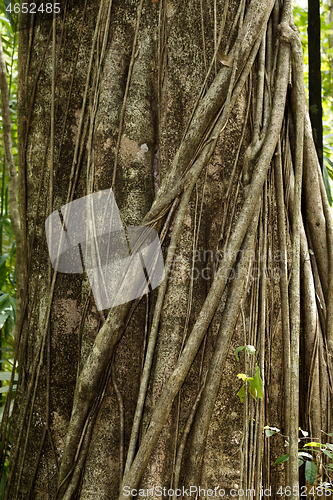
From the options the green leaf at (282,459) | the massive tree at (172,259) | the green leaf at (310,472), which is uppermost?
the massive tree at (172,259)

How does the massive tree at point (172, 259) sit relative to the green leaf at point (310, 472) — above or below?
above

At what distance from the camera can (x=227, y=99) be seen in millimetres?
1355

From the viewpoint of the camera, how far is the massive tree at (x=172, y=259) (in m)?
1.25

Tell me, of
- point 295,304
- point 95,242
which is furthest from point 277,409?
point 95,242

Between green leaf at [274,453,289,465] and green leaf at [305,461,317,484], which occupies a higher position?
green leaf at [274,453,289,465]

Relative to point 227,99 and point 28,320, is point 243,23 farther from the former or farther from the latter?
point 28,320

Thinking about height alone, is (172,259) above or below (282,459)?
above

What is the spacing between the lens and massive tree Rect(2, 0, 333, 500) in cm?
125

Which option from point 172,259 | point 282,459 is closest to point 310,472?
point 282,459

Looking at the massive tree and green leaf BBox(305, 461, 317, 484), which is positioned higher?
the massive tree

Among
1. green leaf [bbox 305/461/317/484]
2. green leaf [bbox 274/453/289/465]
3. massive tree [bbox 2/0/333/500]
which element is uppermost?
massive tree [bbox 2/0/333/500]

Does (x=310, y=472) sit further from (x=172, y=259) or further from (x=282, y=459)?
(x=172, y=259)

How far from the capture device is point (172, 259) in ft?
4.33

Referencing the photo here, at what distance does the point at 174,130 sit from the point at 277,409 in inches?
38.7
